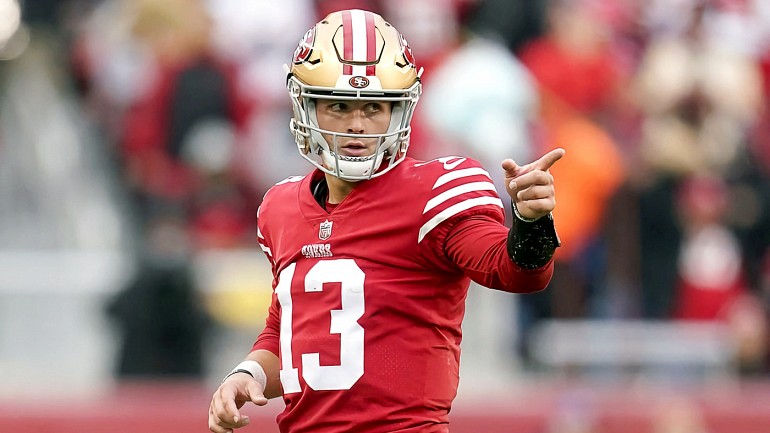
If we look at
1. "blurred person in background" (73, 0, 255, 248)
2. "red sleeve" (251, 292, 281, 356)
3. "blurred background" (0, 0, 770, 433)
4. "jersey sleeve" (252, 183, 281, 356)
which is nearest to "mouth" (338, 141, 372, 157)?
"jersey sleeve" (252, 183, 281, 356)

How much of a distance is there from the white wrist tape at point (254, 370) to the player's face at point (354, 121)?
690 mm

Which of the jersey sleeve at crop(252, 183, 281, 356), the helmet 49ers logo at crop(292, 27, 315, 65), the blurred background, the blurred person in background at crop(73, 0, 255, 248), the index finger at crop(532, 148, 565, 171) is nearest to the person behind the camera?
the index finger at crop(532, 148, 565, 171)

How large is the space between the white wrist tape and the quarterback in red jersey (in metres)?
0.07

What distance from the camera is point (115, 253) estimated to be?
30.7ft

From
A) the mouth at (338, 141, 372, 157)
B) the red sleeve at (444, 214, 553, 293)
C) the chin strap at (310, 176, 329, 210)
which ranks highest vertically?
the mouth at (338, 141, 372, 157)

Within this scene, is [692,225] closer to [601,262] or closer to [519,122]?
[601,262]

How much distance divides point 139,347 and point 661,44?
3.89 m

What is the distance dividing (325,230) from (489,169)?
4.43 meters

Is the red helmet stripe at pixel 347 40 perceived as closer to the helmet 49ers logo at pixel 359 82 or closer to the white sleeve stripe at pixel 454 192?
the helmet 49ers logo at pixel 359 82

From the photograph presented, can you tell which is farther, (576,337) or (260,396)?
(576,337)

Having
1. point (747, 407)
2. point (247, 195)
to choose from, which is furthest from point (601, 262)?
point (247, 195)

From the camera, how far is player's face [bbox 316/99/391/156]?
4117 mm

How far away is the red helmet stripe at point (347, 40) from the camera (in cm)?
414

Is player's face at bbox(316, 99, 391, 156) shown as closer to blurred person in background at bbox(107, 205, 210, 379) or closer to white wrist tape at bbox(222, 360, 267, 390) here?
white wrist tape at bbox(222, 360, 267, 390)
